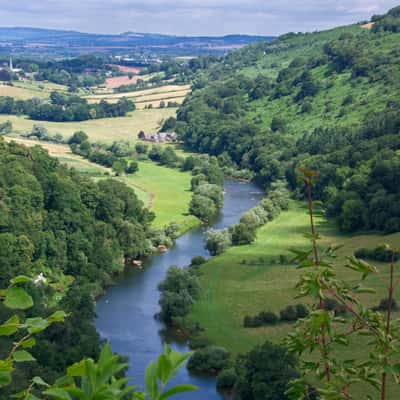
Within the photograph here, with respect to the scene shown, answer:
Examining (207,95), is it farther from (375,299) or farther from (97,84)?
(375,299)

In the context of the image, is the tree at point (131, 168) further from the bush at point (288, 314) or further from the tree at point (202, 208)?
the bush at point (288, 314)

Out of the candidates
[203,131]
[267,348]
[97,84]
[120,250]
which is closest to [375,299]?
[267,348]

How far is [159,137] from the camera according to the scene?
103 metres

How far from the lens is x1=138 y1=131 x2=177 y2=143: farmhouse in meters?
102

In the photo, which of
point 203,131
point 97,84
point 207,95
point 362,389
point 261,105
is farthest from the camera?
point 97,84

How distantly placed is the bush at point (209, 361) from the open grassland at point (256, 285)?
1804mm

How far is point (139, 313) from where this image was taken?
124 ft

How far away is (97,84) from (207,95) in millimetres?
65270

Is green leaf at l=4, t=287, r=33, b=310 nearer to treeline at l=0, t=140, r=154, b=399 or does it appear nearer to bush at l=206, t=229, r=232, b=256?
treeline at l=0, t=140, r=154, b=399

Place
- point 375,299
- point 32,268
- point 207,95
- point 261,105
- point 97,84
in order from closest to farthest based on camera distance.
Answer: point 375,299 < point 32,268 < point 261,105 < point 207,95 < point 97,84

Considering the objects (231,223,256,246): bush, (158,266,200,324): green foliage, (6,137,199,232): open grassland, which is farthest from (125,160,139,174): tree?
(158,266,200,324): green foliage

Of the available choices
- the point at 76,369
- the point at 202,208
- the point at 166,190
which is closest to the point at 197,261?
the point at 202,208

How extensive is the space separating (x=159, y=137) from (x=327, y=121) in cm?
2571

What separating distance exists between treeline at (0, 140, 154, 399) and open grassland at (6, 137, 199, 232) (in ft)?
16.2
